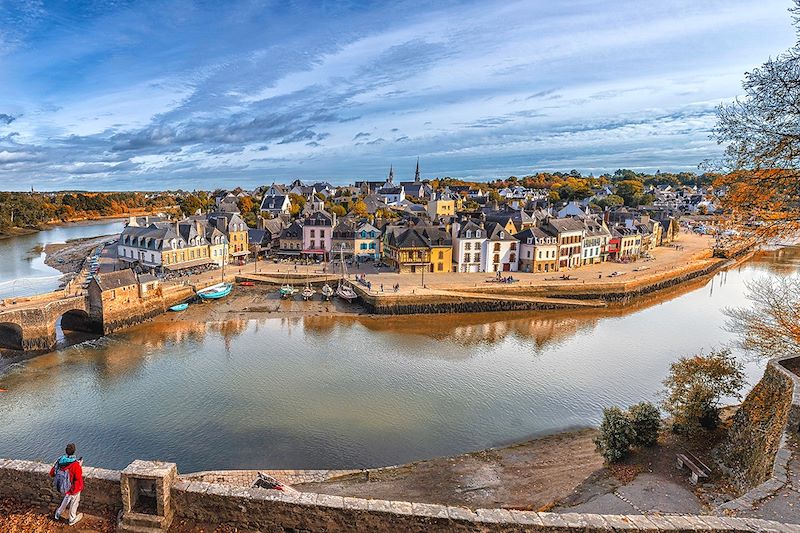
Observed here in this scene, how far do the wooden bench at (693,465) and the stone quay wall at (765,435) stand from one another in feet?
1.48

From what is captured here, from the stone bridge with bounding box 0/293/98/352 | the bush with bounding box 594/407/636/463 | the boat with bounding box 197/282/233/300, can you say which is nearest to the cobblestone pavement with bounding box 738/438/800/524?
the bush with bounding box 594/407/636/463

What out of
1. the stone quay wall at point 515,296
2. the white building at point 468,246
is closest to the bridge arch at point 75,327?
the stone quay wall at point 515,296

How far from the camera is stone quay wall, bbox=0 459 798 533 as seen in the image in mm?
6547

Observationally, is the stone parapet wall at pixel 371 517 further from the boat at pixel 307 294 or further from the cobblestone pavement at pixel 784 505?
the boat at pixel 307 294

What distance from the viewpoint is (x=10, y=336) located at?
24828 mm

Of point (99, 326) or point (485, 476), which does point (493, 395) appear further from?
point (99, 326)

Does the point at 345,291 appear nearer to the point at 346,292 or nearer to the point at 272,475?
the point at 346,292

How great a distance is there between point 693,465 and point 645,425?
1683 millimetres

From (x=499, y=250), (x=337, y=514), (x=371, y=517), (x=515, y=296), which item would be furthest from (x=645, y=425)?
(x=499, y=250)

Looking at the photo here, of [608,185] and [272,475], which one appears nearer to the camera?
[272,475]

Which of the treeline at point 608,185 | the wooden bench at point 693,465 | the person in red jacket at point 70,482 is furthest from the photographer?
the treeline at point 608,185

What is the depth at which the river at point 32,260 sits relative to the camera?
115 ft

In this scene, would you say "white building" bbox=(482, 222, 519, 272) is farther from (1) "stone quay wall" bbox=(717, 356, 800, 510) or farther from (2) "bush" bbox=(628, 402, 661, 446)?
(1) "stone quay wall" bbox=(717, 356, 800, 510)

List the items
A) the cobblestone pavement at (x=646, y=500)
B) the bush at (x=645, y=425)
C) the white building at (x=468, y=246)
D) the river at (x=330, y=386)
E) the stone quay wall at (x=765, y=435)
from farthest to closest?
1. the white building at (x=468, y=246)
2. the river at (x=330, y=386)
3. the bush at (x=645, y=425)
4. the cobblestone pavement at (x=646, y=500)
5. the stone quay wall at (x=765, y=435)
